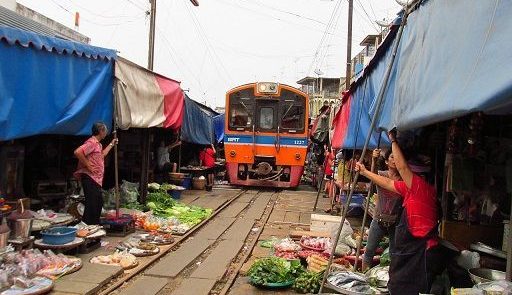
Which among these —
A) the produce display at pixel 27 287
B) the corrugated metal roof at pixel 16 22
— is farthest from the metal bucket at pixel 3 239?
the corrugated metal roof at pixel 16 22

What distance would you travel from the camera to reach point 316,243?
25.7ft

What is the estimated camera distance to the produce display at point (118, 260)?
6496 millimetres

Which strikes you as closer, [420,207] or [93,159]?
[420,207]

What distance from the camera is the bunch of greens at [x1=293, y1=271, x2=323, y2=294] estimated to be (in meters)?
5.73

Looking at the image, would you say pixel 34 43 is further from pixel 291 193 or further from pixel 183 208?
pixel 291 193

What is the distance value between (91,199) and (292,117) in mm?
10271

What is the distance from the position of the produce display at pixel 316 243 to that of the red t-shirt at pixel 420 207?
340 centimetres

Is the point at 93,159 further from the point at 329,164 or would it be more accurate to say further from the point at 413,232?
the point at 329,164

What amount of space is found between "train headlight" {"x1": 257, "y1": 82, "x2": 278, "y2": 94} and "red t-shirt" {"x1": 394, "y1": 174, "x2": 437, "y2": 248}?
13.0 metres

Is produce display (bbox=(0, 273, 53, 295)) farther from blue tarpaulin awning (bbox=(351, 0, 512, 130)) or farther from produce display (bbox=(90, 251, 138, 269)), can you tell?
blue tarpaulin awning (bbox=(351, 0, 512, 130))

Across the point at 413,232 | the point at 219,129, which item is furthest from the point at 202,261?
the point at 219,129

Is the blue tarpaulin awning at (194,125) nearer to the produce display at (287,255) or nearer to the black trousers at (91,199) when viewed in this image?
the black trousers at (91,199)

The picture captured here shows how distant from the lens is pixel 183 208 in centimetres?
1117

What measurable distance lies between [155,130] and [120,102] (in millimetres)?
5217
